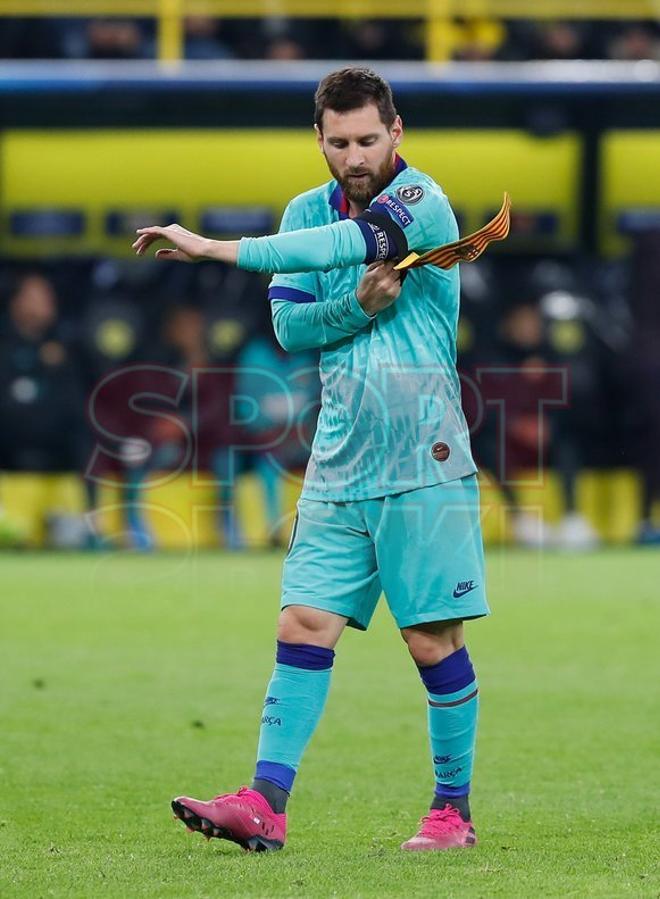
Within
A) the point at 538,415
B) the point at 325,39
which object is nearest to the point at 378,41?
the point at 325,39

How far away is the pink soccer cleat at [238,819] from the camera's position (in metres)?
5.00

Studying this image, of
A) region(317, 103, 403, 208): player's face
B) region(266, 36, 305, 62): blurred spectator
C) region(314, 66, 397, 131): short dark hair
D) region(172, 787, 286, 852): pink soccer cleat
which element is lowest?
region(172, 787, 286, 852): pink soccer cleat

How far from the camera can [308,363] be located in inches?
617

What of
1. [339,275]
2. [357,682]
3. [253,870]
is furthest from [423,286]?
[357,682]

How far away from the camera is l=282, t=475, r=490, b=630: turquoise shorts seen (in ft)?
17.3

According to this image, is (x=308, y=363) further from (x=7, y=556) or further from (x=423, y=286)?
(x=423, y=286)

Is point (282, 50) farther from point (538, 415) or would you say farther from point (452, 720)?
point (452, 720)

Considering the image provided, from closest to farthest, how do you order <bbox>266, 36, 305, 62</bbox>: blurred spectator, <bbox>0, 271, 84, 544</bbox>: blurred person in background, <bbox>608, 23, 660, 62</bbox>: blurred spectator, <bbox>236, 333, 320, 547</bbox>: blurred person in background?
<bbox>236, 333, 320, 547</bbox>: blurred person in background < <bbox>0, 271, 84, 544</bbox>: blurred person in background < <bbox>266, 36, 305, 62</bbox>: blurred spectator < <bbox>608, 23, 660, 62</bbox>: blurred spectator

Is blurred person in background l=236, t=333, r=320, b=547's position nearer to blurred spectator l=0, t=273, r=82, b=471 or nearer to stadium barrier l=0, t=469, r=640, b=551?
stadium barrier l=0, t=469, r=640, b=551

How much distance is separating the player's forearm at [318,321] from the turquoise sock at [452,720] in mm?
940

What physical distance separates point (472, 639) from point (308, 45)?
8.47 m

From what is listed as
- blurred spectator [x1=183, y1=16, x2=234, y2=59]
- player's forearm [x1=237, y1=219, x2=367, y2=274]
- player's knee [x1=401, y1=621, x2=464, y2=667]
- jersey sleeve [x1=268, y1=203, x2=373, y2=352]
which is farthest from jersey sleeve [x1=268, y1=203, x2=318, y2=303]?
blurred spectator [x1=183, y1=16, x2=234, y2=59]

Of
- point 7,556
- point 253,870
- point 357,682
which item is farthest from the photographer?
point 7,556

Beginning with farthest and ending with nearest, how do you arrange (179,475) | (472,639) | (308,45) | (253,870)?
(308,45) < (179,475) < (472,639) < (253,870)
